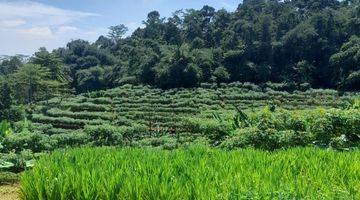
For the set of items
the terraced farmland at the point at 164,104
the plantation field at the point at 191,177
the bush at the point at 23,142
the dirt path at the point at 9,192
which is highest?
the plantation field at the point at 191,177

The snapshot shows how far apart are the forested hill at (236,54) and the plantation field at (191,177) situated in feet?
146

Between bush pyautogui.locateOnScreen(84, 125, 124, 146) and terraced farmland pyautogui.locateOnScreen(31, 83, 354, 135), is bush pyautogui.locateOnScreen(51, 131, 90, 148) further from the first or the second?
terraced farmland pyautogui.locateOnScreen(31, 83, 354, 135)

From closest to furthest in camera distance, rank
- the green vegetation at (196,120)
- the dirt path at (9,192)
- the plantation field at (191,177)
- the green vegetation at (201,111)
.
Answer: the plantation field at (191,177)
the green vegetation at (201,111)
the dirt path at (9,192)
the green vegetation at (196,120)

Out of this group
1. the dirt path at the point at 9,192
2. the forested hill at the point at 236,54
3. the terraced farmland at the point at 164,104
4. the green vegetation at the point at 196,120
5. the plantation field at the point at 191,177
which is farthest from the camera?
the forested hill at the point at 236,54

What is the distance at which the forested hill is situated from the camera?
Answer: 53250mm

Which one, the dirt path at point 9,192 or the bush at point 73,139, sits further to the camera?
the bush at point 73,139

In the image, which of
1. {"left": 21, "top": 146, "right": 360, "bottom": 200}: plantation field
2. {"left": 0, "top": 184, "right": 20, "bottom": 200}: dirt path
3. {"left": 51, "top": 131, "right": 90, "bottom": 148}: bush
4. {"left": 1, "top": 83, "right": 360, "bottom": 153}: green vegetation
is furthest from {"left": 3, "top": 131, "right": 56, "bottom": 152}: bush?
{"left": 51, "top": 131, "right": 90, "bottom": 148}: bush

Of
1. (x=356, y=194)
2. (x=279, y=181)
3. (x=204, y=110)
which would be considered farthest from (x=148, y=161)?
(x=204, y=110)

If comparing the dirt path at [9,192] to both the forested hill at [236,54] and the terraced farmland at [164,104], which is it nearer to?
the terraced farmland at [164,104]

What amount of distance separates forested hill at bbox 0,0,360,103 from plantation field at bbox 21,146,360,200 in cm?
4465

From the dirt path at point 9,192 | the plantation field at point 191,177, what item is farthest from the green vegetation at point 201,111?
the dirt path at point 9,192

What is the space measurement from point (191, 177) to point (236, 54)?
178ft

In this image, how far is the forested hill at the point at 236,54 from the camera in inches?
2096

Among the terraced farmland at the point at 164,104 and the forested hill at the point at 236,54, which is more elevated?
the forested hill at the point at 236,54
